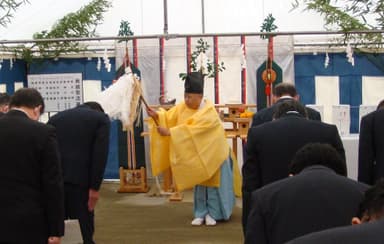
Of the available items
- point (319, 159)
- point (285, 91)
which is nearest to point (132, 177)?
point (285, 91)

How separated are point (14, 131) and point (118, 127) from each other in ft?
20.2

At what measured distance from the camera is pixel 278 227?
249 centimetres

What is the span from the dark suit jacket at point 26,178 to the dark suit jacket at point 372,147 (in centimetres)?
189

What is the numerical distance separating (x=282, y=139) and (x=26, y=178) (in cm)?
126

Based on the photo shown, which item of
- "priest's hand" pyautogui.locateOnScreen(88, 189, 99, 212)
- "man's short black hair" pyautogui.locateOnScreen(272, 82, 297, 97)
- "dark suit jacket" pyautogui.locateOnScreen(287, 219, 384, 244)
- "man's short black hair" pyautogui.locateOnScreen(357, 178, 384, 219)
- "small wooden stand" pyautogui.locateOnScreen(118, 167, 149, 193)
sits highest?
"man's short black hair" pyautogui.locateOnScreen(272, 82, 297, 97)

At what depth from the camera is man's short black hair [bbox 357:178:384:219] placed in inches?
61.4

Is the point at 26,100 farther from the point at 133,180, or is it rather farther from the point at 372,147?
the point at 133,180

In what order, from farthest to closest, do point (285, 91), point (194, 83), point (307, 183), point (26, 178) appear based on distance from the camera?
point (194, 83) < point (285, 91) < point (26, 178) < point (307, 183)

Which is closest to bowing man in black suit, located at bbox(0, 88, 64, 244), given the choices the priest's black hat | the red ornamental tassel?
the priest's black hat

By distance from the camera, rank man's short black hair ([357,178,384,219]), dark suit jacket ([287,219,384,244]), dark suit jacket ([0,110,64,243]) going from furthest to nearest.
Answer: dark suit jacket ([0,110,64,243])
man's short black hair ([357,178,384,219])
dark suit jacket ([287,219,384,244])

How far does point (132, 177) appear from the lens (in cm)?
917

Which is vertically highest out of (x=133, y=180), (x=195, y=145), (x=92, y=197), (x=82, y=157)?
(x=82, y=157)

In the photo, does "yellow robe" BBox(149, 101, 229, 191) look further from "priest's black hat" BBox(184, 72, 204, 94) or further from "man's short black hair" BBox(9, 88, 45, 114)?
"man's short black hair" BBox(9, 88, 45, 114)

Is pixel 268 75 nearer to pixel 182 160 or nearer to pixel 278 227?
pixel 182 160
